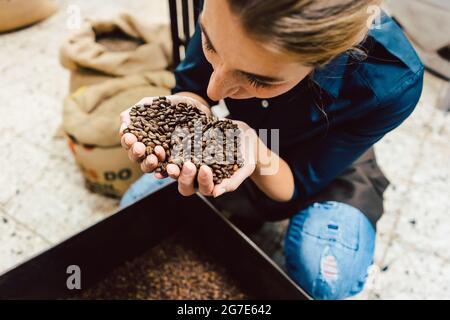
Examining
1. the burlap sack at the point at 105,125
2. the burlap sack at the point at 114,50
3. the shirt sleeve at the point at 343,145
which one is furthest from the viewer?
the burlap sack at the point at 114,50

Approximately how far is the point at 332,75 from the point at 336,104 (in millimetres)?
92

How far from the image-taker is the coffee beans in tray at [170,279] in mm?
1303

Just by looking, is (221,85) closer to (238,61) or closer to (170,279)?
(238,61)

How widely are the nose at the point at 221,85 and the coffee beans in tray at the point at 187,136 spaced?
15cm

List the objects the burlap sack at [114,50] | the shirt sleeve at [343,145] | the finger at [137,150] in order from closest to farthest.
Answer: the finger at [137,150], the shirt sleeve at [343,145], the burlap sack at [114,50]

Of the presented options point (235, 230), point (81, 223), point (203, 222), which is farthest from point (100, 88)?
point (235, 230)

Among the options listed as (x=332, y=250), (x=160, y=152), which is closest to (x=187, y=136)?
(x=160, y=152)

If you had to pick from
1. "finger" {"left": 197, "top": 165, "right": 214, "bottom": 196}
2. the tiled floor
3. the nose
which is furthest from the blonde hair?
the tiled floor

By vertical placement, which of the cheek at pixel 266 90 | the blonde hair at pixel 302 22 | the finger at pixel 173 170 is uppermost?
the blonde hair at pixel 302 22

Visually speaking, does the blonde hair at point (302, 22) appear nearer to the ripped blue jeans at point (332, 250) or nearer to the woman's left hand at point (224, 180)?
the woman's left hand at point (224, 180)

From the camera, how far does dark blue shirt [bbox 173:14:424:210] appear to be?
0.91 m

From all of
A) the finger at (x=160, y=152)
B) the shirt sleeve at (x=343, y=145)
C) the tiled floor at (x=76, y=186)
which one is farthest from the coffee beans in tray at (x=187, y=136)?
the tiled floor at (x=76, y=186)

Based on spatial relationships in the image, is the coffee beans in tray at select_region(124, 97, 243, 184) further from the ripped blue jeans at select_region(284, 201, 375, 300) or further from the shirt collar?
the ripped blue jeans at select_region(284, 201, 375, 300)
